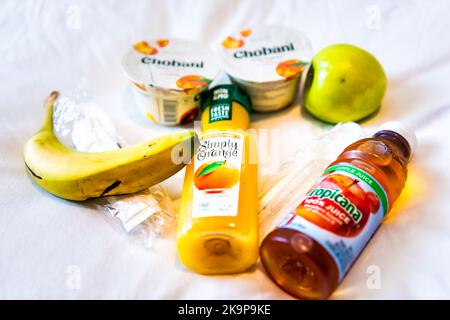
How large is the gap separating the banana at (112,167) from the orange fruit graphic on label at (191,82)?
174 mm

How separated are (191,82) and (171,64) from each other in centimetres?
7

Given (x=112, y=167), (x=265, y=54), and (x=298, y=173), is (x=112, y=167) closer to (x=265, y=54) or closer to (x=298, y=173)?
(x=298, y=173)

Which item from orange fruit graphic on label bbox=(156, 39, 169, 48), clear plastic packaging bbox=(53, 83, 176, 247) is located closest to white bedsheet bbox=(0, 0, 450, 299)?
clear plastic packaging bbox=(53, 83, 176, 247)

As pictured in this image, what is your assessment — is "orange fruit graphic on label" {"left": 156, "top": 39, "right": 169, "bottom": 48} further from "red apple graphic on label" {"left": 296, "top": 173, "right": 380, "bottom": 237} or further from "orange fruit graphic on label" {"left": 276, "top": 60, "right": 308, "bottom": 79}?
"red apple graphic on label" {"left": 296, "top": 173, "right": 380, "bottom": 237}

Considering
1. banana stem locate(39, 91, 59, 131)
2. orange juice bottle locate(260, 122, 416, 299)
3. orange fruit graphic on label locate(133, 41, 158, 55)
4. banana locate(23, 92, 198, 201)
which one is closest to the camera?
orange juice bottle locate(260, 122, 416, 299)

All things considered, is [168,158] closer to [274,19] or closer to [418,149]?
[418,149]

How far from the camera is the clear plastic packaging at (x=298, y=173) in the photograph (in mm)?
806

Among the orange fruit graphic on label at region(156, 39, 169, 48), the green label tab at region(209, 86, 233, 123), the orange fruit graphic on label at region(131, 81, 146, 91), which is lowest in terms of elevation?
the green label tab at region(209, 86, 233, 123)

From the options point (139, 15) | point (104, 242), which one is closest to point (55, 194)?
point (104, 242)

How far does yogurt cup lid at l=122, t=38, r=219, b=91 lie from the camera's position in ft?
3.04

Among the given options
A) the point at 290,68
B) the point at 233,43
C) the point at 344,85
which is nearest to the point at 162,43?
the point at 233,43

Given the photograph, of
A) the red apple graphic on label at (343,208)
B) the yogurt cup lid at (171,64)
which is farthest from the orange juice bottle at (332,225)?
the yogurt cup lid at (171,64)

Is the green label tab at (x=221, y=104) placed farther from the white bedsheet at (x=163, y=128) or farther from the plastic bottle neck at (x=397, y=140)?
the plastic bottle neck at (x=397, y=140)

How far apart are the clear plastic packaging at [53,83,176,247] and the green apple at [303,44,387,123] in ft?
1.12
